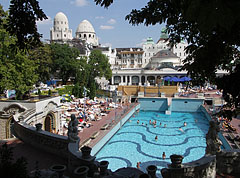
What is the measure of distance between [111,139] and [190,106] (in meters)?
18.4

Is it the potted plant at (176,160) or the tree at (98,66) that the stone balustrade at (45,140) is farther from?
the tree at (98,66)

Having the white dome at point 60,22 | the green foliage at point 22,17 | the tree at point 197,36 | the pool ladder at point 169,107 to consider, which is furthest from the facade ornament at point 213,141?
the white dome at point 60,22

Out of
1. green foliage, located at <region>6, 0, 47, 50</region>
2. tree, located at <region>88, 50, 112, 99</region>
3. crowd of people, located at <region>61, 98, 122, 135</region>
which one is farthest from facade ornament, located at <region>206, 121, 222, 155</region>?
tree, located at <region>88, 50, 112, 99</region>

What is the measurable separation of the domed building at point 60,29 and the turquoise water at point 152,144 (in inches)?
2283

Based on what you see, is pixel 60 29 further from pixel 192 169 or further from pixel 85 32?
pixel 192 169

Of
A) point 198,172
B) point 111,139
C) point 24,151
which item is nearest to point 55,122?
point 111,139

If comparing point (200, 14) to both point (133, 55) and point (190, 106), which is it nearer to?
point (190, 106)

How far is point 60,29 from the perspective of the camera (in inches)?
3002

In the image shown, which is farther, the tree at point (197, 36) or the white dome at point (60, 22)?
the white dome at point (60, 22)

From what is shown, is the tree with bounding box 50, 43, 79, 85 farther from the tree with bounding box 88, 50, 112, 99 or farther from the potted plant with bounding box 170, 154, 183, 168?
the potted plant with bounding box 170, 154, 183, 168

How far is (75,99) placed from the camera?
33281 mm

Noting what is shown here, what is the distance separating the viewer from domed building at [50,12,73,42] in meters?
74.9

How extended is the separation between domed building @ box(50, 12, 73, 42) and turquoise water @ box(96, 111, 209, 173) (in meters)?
58.0

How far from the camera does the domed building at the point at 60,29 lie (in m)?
74.9
